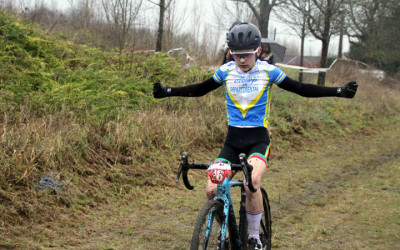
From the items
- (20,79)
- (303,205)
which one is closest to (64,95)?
(20,79)

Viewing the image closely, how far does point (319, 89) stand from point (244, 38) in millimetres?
854

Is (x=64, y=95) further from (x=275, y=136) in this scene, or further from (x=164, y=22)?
(x=164, y=22)

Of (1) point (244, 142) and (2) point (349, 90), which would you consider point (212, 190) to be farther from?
(2) point (349, 90)

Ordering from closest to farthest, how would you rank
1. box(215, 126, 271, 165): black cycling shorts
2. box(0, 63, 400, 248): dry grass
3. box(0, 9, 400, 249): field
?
box(215, 126, 271, 165): black cycling shorts
box(0, 9, 400, 249): field
box(0, 63, 400, 248): dry grass

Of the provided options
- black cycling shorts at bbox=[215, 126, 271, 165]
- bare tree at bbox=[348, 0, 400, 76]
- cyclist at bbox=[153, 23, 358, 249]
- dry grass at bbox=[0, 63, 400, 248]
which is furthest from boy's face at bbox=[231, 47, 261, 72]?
bare tree at bbox=[348, 0, 400, 76]

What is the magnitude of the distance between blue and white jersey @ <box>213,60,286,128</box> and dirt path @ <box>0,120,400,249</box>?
68.3 inches

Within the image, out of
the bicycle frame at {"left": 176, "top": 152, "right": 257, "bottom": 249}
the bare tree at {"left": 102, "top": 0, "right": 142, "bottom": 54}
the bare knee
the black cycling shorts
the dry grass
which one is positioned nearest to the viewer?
the bicycle frame at {"left": 176, "top": 152, "right": 257, "bottom": 249}

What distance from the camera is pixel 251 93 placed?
4.24 m

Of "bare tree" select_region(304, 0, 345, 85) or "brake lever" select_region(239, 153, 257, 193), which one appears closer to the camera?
"brake lever" select_region(239, 153, 257, 193)

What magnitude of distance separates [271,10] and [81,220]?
1342 centimetres

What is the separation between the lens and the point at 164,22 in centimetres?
1486

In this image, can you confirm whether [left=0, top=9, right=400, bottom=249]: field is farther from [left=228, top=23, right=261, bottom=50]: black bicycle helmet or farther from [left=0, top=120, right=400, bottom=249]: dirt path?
[left=228, top=23, right=261, bottom=50]: black bicycle helmet

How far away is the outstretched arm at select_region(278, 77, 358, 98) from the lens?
3.97 m

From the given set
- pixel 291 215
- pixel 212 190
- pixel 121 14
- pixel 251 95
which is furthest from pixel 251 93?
pixel 121 14
